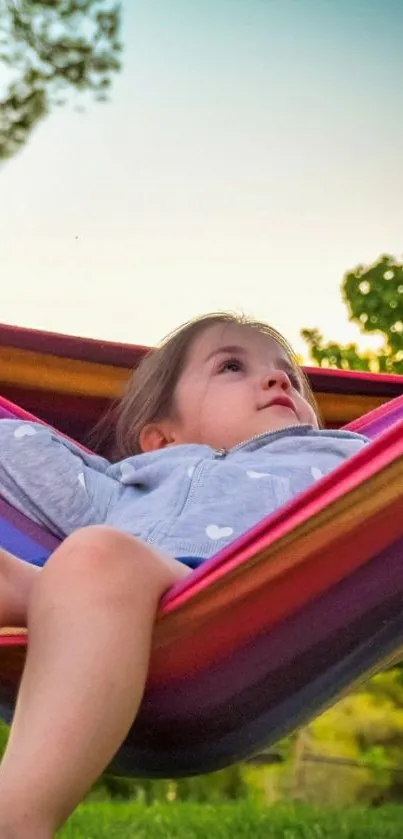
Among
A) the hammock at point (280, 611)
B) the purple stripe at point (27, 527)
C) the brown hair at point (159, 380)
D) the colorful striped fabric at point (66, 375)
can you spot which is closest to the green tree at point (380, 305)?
the colorful striped fabric at point (66, 375)

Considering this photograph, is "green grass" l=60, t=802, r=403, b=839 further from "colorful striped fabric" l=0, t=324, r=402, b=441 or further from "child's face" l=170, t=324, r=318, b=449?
"child's face" l=170, t=324, r=318, b=449

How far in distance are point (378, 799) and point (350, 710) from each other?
0.47 metres

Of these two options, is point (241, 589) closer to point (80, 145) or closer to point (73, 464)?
point (73, 464)

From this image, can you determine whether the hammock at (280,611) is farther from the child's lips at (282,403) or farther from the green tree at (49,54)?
the green tree at (49,54)

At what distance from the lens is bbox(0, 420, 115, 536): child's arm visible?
5.09 ft

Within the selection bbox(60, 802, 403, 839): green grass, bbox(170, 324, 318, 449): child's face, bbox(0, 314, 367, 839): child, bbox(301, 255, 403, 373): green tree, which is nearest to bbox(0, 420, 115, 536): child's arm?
bbox(0, 314, 367, 839): child

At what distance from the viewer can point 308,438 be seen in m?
1.67

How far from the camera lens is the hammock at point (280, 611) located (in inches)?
44.6

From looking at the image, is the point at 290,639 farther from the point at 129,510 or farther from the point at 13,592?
the point at 129,510

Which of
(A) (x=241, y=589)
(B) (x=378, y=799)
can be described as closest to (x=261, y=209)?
(B) (x=378, y=799)

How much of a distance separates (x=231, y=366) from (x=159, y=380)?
0.45ft

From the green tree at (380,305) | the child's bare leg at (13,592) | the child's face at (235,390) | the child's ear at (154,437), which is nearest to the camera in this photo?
the child's bare leg at (13,592)

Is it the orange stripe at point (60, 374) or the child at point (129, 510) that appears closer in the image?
the child at point (129, 510)

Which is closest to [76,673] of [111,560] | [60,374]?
[111,560]
